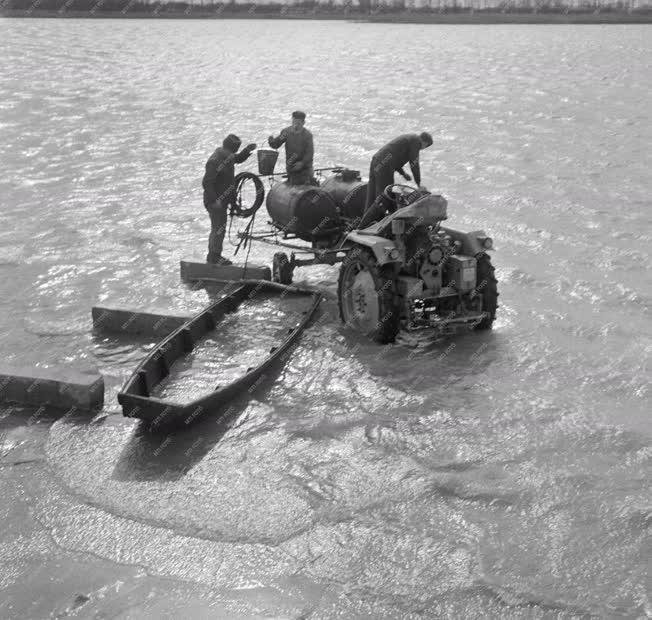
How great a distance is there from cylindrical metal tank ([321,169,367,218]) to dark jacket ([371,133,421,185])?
1028mm

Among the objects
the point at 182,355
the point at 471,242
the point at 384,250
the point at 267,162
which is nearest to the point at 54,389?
the point at 182,355

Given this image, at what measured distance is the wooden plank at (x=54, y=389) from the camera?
956 centimetres

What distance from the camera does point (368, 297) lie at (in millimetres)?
11266

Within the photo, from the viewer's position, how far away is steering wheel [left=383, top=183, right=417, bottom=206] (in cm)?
1134

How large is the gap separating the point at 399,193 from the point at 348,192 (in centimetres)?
165

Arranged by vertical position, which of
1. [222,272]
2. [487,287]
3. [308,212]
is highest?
[308,212]

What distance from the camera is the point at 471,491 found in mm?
7988

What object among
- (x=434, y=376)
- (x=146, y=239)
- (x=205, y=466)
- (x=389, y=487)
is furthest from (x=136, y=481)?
(x=146, y=239)

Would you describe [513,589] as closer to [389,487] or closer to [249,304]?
[389,487]

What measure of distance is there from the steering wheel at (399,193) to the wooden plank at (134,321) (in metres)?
3.02

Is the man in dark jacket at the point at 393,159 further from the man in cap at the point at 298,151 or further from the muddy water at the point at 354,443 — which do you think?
the muddy water at the point at 354,443

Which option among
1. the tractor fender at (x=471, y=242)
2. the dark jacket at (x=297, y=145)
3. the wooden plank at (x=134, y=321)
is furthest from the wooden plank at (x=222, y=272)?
the tractor fender at (x=471, y=242)

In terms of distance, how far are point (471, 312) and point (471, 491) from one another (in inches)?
150

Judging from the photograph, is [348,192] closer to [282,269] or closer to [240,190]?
[282,269]
